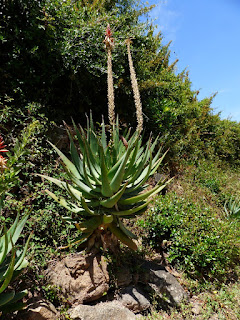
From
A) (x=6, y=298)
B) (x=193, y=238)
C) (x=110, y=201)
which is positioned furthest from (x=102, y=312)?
(x=193, y=238)

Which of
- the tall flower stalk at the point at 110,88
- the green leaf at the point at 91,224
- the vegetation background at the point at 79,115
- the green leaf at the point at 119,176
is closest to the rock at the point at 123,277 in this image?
the green leaf at the point at 91,224

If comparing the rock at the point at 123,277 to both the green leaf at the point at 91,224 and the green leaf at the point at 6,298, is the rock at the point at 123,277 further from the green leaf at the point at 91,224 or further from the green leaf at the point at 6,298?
the green leaf at the point at 6,298

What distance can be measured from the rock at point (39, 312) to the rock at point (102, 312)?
17cm

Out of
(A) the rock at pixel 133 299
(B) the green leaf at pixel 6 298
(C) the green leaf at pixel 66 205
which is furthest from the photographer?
(C) the green leaf at pixel 66 205

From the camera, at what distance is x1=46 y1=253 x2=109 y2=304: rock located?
2.30 metres

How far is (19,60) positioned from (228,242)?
4873 mm

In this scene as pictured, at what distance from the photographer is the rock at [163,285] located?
2.75 meters

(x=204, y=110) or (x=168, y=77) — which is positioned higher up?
(x=204, y=110)

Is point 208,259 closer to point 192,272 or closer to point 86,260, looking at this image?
point 192,272

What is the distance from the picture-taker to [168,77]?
7.10 m

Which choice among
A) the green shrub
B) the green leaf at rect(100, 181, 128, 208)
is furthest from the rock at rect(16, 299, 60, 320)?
the green shrub

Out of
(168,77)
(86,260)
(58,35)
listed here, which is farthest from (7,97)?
(168,77)

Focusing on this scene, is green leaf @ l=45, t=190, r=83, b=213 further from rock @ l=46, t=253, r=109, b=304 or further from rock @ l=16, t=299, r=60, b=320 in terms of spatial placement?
rock @ l=16, t=299, r=60, b=320

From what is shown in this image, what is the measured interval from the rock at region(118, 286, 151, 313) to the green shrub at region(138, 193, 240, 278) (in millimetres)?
985
